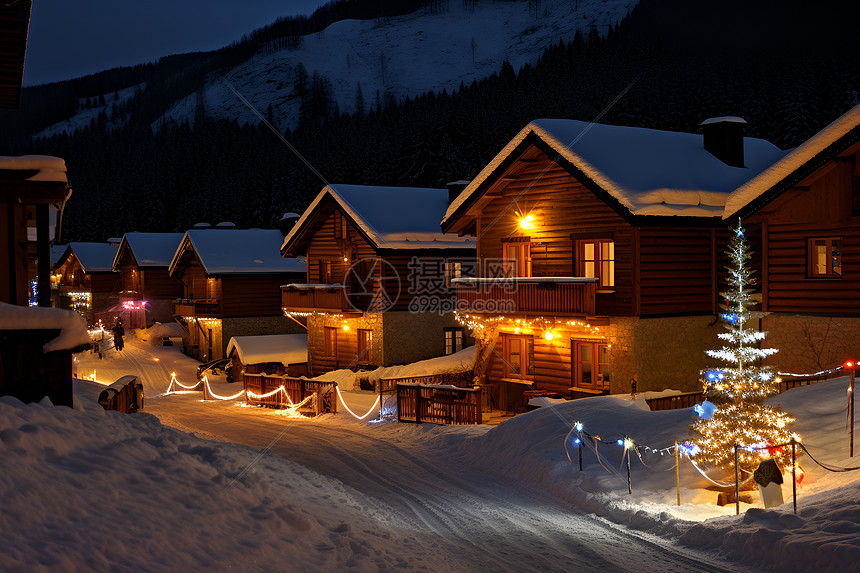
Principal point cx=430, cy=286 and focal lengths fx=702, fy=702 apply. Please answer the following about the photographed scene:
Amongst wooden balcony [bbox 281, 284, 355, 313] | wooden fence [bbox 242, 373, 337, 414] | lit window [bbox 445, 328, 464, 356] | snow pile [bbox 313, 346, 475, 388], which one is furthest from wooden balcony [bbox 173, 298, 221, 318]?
lit window [bbox 445, 328, 464, 356]

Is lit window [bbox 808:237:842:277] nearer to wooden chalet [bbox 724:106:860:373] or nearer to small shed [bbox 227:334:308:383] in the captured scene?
wooden chalet [bbox 724:106:860:373]

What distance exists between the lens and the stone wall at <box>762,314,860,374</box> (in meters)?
17.6

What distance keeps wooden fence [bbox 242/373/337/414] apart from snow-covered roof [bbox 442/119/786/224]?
26.7 feet

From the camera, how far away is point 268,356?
115 feet

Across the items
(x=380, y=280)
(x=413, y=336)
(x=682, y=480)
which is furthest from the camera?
(x=413, y=336)

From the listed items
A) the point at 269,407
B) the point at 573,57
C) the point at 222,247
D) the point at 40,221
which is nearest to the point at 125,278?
the point at 222,247

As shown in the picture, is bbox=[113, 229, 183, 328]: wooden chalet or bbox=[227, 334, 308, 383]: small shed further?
bbox=[113, 229, 183, 328]: wooden chalet

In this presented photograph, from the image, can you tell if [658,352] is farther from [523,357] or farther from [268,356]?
[268,356]

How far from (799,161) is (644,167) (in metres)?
5.97

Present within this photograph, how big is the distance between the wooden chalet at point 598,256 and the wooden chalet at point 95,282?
4249 centimetres

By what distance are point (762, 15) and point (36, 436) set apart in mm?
145557

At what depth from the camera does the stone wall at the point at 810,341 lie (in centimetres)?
1759

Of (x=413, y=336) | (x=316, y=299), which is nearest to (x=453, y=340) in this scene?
(x=413, y=336)

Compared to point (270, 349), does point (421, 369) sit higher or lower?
lower
